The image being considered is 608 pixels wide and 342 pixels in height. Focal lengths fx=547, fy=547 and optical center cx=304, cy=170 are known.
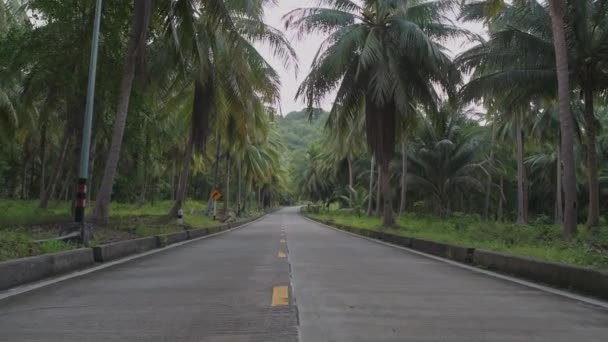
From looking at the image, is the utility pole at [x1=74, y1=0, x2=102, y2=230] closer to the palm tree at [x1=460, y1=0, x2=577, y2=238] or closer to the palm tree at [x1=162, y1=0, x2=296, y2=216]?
the palm tree at [x1=162, y1=0, x2=296, y2=216]

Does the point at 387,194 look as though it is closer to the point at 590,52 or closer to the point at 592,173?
the point at 592,173

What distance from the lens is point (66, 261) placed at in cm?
870

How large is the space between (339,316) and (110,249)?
6841 millimetres

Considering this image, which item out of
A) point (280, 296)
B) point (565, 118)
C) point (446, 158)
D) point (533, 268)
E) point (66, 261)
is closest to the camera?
point (280, 296)

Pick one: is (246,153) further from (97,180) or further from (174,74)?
(174,74)

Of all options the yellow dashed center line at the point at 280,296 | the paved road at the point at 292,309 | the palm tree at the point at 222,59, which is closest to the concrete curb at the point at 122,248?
the paved road at the point at 292,309

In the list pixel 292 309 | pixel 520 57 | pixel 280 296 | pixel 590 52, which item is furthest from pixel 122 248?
pixel 590 52

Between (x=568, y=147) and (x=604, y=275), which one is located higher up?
(x=568, y=147)

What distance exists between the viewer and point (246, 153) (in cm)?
4484

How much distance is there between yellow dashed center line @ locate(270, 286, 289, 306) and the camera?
581 centimetres

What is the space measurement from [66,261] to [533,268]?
7.31 metres

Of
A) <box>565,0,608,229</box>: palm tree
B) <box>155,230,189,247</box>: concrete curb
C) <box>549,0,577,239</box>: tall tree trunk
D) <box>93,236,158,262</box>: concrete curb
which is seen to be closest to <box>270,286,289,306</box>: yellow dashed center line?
<box>93,236,158,262</box>: concrete curb

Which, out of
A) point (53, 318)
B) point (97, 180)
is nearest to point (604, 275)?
point (53, 318)

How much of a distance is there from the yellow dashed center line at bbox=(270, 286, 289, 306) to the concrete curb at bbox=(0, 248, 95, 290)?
3.34m
